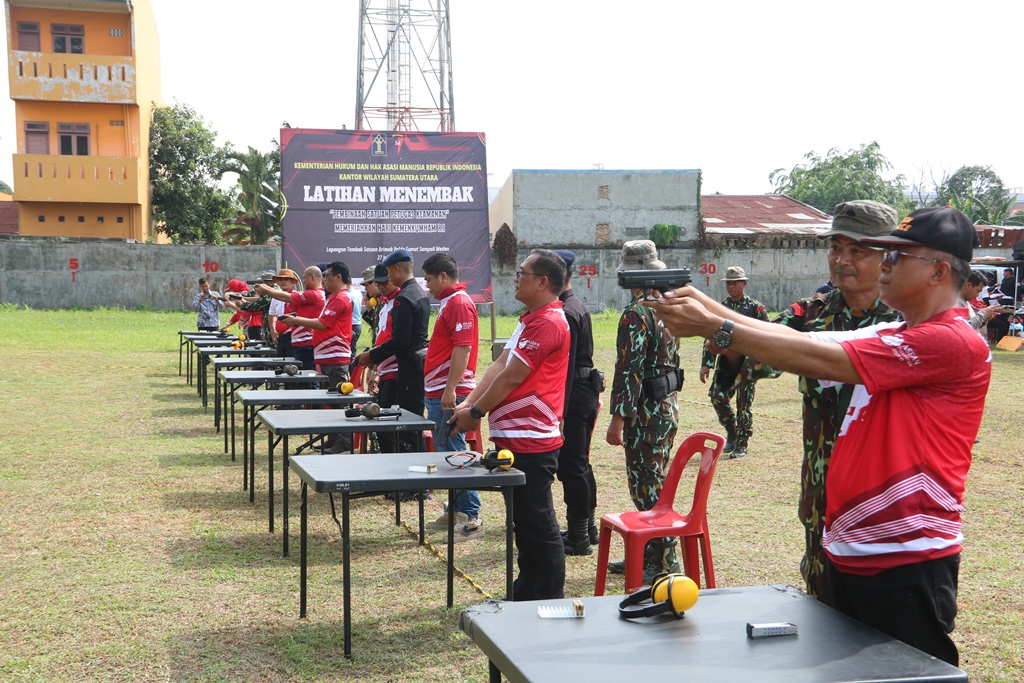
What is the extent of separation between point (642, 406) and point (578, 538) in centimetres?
112

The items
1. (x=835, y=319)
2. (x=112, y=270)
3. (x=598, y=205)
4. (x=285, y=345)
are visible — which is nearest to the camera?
(x=835, y=319)

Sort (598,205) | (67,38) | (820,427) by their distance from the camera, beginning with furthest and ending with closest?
(67,38)
(598,205)
(820,427)

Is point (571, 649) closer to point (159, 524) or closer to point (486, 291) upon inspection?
point (159, 524)

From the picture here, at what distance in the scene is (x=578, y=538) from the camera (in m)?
5.63

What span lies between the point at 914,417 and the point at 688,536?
2379 millimetres

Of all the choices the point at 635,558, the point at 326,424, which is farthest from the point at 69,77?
the point at 635,558

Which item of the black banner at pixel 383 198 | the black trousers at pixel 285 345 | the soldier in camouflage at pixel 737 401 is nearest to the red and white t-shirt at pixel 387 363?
the soldier in camouflage at pixel 737 401

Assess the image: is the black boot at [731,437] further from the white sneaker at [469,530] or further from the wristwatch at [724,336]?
the wristwatch at [724,336]

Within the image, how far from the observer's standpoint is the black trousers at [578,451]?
551 centimetres

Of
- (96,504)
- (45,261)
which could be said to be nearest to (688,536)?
(96,504)

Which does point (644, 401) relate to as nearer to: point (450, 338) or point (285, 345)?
point (450, 338)

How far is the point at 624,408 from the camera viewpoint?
193 inches

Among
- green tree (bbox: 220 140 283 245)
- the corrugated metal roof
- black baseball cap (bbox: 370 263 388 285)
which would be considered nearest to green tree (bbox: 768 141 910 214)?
the corrugated metal roof

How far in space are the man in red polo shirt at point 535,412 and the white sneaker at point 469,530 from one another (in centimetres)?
150
